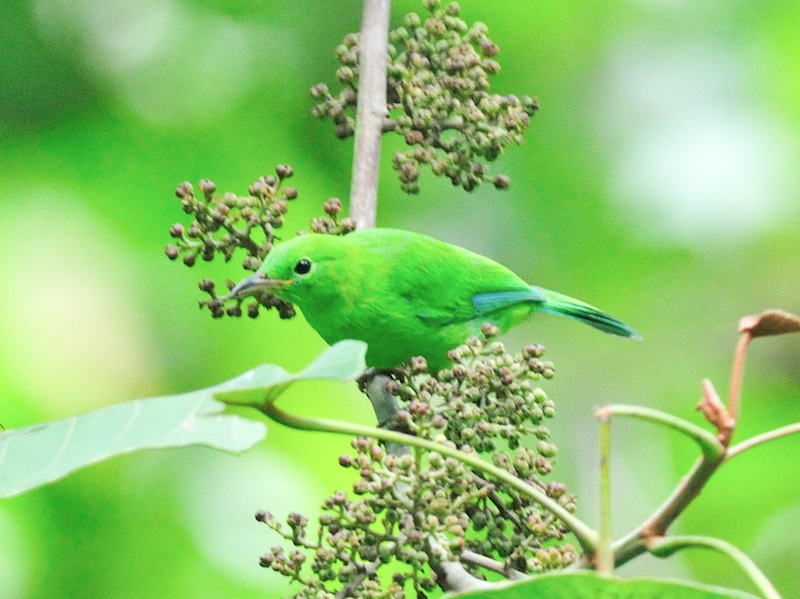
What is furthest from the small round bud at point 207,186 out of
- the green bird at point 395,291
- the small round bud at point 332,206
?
the green bird at point 395,291

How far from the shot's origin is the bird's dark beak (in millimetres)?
2854

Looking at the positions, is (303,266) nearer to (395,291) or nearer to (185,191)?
(395,291)

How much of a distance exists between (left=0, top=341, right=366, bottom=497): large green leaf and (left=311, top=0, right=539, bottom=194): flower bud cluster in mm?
1440

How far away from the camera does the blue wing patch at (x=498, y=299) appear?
3680 mm

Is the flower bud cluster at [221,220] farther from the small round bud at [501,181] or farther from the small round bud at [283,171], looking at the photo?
the small round bud at [501,181]

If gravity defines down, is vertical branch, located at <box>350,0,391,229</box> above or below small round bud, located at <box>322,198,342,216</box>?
above

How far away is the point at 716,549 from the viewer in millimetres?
1480

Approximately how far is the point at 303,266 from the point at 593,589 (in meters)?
2.09

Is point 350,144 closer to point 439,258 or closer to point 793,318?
point 439,258

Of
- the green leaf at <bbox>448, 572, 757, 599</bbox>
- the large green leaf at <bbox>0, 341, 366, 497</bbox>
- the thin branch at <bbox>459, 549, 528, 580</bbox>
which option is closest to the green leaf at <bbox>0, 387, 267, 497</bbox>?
the large green leaf at <bbox>0, 341, 366, 497</bbox>

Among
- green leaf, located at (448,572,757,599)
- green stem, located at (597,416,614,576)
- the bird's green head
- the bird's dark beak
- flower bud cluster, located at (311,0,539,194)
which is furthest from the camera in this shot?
the bird's green head

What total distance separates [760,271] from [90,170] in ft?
8.82

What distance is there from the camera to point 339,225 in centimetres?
298

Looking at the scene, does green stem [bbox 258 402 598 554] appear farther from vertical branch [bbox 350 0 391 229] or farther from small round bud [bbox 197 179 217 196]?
vertical branch [bbox 350 0 391 229]
